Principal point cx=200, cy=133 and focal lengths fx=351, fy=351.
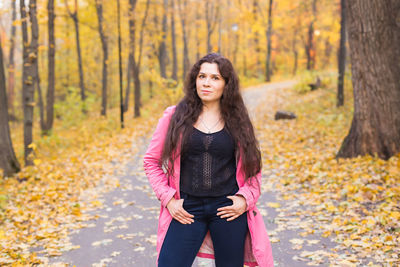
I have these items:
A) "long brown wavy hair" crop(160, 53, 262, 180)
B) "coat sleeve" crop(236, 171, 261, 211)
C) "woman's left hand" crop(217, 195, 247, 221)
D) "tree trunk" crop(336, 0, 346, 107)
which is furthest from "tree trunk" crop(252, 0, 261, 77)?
"woman's left hand" crop(217, 195, 247, 221)

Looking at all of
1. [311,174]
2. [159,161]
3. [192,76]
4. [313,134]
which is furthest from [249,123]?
[313,134]

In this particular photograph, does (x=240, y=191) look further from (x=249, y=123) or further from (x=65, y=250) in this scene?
(x=65, y=250)

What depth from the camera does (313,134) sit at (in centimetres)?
1125

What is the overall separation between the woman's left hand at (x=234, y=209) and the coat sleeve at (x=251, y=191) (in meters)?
0.03

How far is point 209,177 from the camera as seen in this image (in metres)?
2.47

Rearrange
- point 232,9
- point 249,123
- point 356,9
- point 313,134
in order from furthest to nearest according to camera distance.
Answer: point 232,9
point 313,134
point 356,9
point 249,123

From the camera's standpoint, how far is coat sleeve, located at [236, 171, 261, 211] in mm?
2471

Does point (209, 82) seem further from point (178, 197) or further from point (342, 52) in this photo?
point (342, 52)

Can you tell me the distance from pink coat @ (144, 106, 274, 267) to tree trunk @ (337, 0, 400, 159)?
17.8ft

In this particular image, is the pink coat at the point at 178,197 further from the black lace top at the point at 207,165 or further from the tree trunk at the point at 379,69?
the tree trunk at the point at 379,69

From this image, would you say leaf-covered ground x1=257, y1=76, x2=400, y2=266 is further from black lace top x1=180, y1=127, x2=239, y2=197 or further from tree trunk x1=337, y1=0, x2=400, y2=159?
black lace top x1=180, y1=127, x2=239, y2=197

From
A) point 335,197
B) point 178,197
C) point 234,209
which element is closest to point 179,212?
point 178,197

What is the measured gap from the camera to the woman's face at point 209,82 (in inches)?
101

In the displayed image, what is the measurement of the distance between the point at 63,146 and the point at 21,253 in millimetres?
8823
